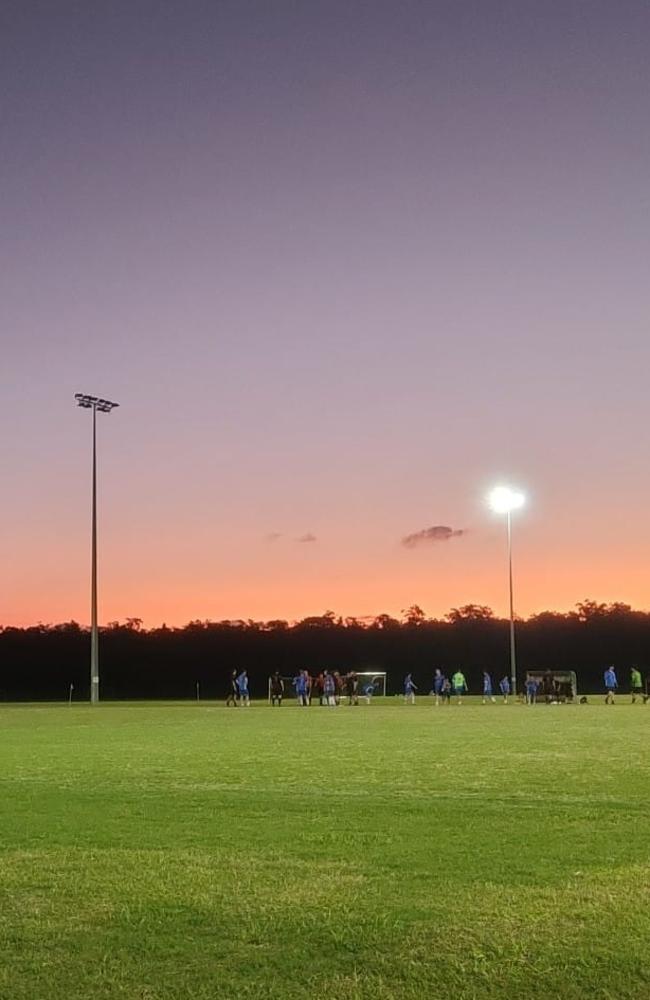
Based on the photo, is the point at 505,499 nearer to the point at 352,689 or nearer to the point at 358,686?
the point at 358,686

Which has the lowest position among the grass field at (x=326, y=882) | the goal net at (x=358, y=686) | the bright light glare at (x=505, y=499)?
the goal net at (x=358, y=686)

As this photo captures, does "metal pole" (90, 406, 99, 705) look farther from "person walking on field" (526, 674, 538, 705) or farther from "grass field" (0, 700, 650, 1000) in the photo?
"grass field" (0, 700, 650, 1000)

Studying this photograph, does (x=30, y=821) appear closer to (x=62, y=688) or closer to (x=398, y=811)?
(x=398, y=811)

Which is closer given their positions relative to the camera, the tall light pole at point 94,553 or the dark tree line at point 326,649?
the tall light pole at point 94,553

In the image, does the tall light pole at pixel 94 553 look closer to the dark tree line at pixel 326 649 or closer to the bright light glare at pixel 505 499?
the bright light glare at pixel 505 499

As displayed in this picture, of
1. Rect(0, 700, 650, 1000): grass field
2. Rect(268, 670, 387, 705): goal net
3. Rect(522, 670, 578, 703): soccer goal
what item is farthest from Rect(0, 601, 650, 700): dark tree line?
A: Rect(0, 700, 650, 1000): grass field

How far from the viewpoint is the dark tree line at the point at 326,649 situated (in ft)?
340

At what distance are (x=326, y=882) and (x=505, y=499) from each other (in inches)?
2384

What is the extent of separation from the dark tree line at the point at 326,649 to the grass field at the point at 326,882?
277 feet

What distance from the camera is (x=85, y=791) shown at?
45.8 feet

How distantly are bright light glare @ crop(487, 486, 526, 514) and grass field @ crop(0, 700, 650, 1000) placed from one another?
51.0 m

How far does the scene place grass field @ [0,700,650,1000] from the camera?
5.89 meters

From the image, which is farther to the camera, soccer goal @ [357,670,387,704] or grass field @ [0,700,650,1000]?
soccer goal @ [357,670,387,704]

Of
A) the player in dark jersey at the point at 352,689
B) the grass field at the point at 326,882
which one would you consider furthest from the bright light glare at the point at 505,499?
the grass field at the point at 326,882
